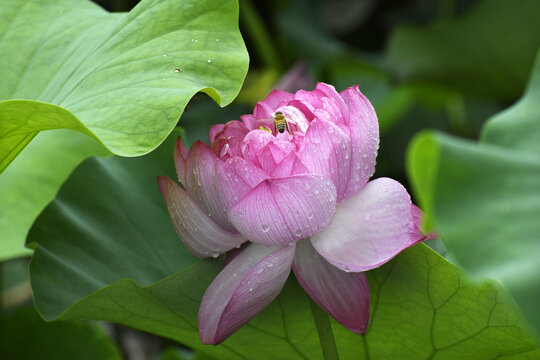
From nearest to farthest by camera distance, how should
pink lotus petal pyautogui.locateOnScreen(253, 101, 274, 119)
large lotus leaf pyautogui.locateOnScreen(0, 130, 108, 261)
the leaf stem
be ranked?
pink lotus petal pyautogui.locateOnScreen(253, 101, 274, 119), large lotus leaf pyautogui.locateOnScreen(0, 130, 108, 261), the leaf stem

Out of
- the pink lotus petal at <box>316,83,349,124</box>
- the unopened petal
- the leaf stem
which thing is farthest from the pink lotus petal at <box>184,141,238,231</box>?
the leaf stem

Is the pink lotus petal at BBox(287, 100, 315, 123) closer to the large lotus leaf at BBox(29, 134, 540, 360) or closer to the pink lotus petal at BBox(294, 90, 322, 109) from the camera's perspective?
the pink lotus petal at BBox(294, 90, 322, 109)

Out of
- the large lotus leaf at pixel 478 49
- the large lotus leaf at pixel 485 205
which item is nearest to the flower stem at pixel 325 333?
the large lotus leaf at pixel 485 205

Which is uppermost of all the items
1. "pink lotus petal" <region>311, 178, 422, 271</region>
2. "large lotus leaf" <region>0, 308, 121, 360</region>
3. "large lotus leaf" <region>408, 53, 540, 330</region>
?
"large lotus leaf" <region>408, 53, 540, 330</region>

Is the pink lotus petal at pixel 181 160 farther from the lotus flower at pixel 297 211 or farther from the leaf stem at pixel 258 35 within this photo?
the leaf stem at pixel 258 35

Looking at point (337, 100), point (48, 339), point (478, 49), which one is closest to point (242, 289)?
point (337, 100)

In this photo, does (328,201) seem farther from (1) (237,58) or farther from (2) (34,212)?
(2) (34,212)

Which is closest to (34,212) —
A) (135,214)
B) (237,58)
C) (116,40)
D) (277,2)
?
(135,214)

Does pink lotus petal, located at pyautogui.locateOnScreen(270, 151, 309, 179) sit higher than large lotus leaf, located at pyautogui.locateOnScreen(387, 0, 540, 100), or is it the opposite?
pink lotus petal, located at pyautogui.locateOnScreen(270, 151, 309, 179)
